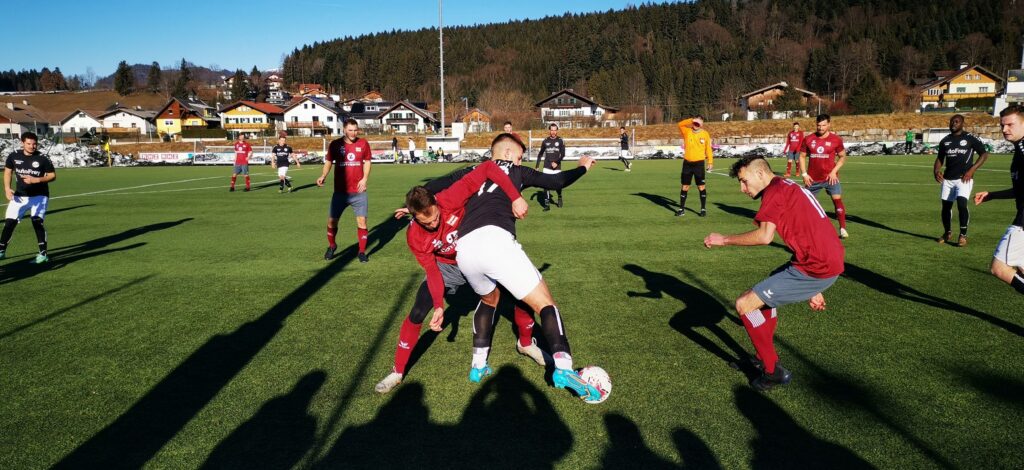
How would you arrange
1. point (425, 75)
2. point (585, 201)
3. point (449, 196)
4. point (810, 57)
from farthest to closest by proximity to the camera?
point (425, 75), point (810, 57), point (585, 201), point (449, 196)

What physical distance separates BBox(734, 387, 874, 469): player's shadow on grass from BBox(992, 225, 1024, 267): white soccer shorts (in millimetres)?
3236

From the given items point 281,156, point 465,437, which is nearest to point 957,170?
point 465,437

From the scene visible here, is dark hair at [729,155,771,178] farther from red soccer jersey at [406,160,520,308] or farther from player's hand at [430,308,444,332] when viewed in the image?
player's hand at [430,308,444,332]

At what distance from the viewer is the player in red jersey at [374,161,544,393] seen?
14.4 ft

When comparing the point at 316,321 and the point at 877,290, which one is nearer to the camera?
the point at 316,321

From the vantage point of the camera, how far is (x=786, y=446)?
3.71 meters

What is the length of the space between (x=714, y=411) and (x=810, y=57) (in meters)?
116

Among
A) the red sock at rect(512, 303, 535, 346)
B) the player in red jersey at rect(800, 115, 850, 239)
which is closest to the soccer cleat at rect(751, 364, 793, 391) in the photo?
the red sock at rect(512, 303, 535, 346)

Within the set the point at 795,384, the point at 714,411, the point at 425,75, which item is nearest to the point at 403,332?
the point at 714,411

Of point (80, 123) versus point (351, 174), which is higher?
point (80, 123)

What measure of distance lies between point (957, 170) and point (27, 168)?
15.9 m

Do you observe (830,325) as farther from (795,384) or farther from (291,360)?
(291,360)

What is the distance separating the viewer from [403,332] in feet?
15.6

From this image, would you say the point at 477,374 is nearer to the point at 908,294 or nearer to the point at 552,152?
the point at 908,294
